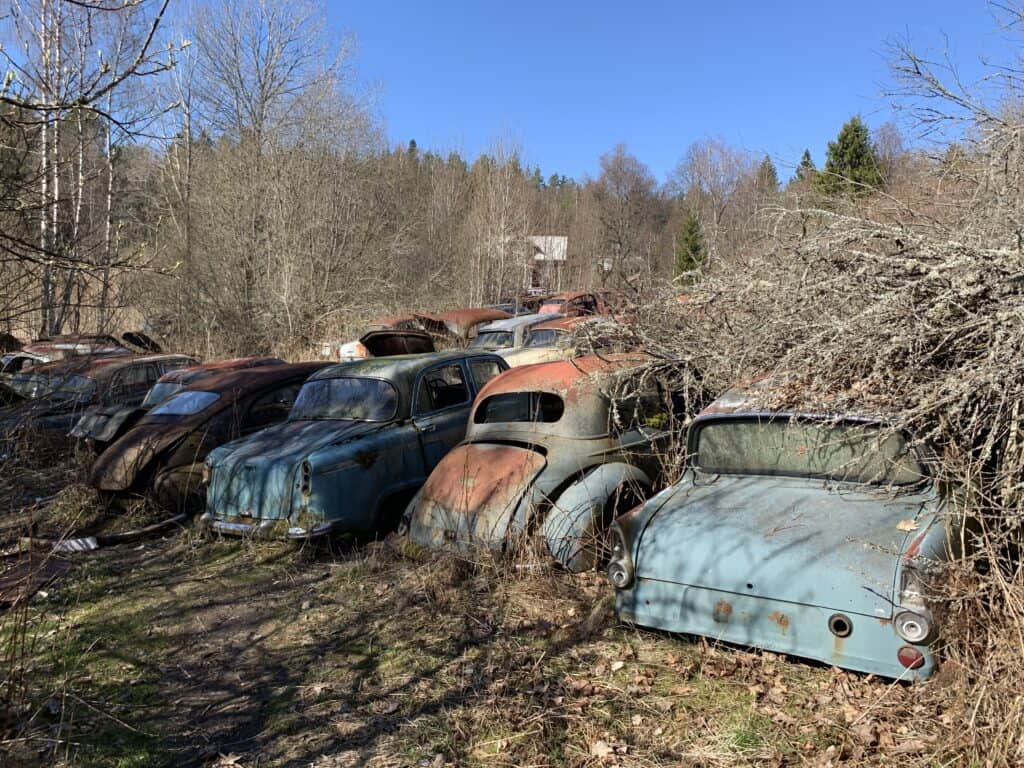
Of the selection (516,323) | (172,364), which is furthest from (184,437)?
(516,323)

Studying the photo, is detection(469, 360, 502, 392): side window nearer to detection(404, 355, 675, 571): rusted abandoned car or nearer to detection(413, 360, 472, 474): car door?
detection(413, 360, 472, 474): car door

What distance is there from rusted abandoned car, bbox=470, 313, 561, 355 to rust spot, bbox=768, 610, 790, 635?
10.8 m

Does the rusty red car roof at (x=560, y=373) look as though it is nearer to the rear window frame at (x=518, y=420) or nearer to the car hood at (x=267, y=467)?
the rear window frame at (x=518, y=420)

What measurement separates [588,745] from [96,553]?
19.1ft

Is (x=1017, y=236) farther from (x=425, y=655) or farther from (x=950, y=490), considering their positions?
(x=425, y=655)

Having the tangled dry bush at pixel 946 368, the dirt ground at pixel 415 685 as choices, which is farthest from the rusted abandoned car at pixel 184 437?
the tangled dry bush at pixel 946 368

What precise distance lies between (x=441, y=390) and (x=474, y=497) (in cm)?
218

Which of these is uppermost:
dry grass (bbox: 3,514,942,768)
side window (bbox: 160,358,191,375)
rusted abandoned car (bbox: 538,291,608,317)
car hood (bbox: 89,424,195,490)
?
rusted abandoned car (bbox: 538,291,608,317)

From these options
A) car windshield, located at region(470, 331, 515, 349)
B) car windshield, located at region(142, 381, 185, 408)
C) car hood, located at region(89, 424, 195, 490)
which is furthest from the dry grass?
car windshield, located at region(470, 331, 515, 349)

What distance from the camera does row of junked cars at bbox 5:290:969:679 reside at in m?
3.62

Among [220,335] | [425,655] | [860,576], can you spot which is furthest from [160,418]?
[220,335]

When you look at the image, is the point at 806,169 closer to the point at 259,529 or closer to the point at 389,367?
the point at 389,367

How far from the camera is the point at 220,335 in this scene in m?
22.0

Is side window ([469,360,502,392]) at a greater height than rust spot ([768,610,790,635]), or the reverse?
side window ([469,360,502,392])
